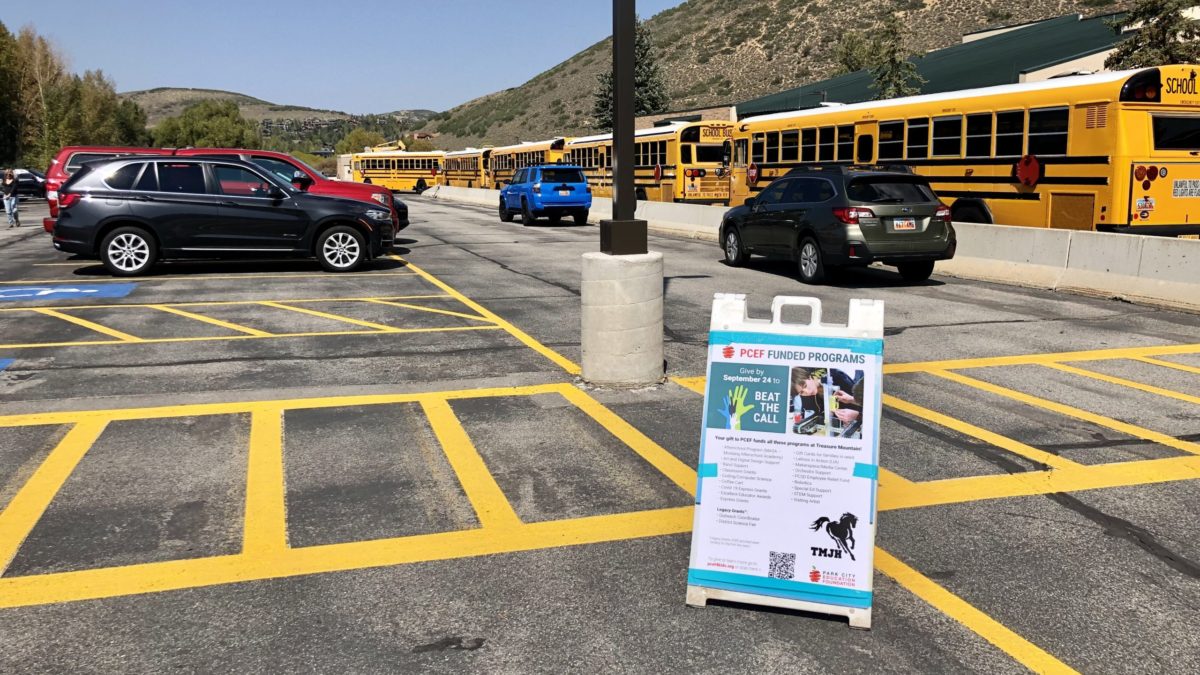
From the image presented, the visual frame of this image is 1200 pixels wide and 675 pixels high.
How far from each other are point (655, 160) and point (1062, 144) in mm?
16358

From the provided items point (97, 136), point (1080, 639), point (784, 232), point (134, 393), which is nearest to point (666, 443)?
point (1080, 639)

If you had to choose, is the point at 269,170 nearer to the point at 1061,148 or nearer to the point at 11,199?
the point at 1061,148

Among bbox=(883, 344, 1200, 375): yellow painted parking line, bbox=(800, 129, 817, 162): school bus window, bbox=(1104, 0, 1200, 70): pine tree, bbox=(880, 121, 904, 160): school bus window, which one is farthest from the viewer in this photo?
bbox=(1104, 0, 1200, 70): pine tree

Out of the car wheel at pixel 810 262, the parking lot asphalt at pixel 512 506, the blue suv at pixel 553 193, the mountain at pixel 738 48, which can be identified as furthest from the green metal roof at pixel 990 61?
the parking lot asphalt at pixel 512 506

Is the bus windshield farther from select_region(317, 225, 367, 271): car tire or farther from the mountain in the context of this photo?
the mountain

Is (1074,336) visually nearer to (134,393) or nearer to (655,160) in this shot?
(134,393)

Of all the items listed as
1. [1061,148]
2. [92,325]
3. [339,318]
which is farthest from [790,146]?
[92,325]

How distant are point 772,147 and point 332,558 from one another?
64.1 ft

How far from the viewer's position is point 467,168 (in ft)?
180

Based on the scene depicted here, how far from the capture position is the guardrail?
1132 cm

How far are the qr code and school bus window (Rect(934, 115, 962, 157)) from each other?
14.6 metres

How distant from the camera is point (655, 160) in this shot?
29422mm

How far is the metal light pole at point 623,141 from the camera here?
23.4 ft

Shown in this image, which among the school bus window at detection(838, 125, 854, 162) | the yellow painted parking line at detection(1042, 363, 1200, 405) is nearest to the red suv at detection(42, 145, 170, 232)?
the school bus window at detection(838, 125, 854, 162)
